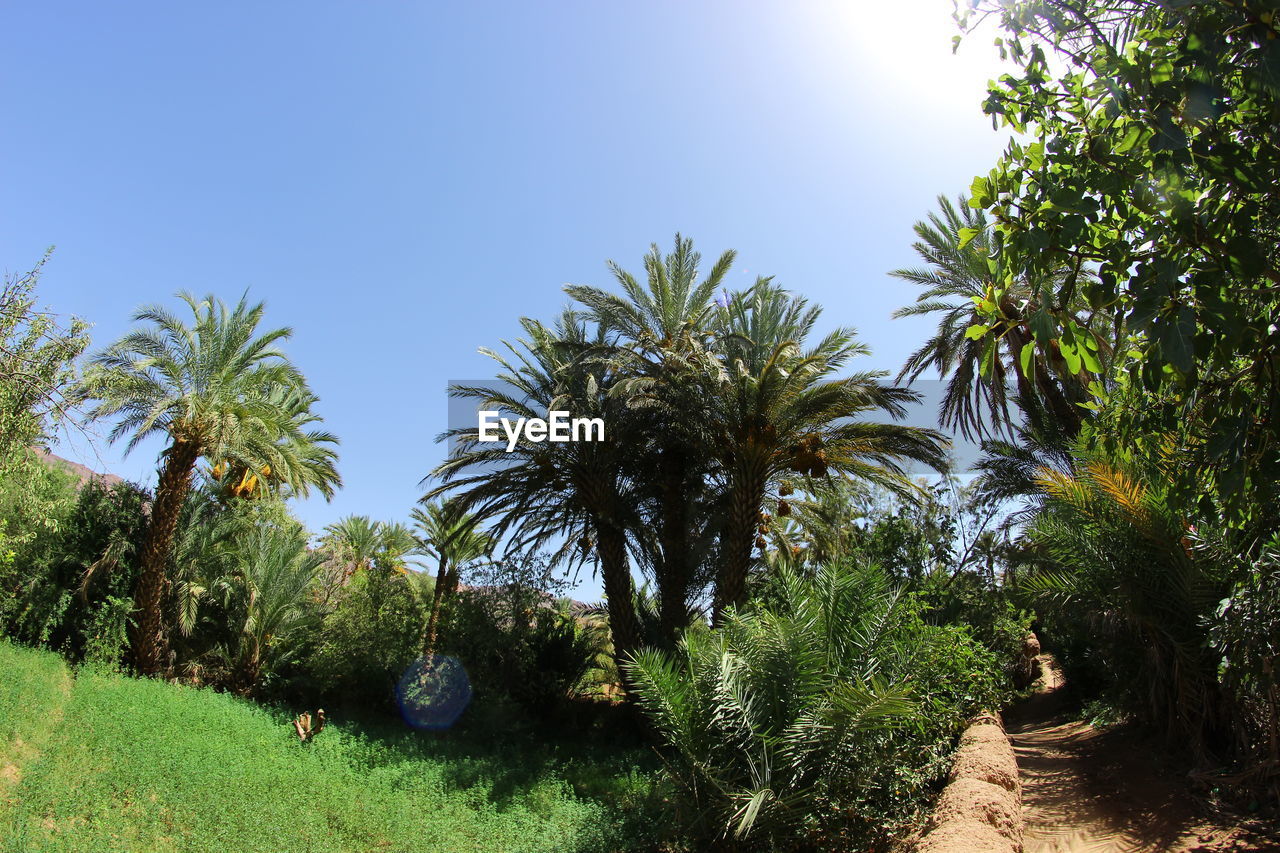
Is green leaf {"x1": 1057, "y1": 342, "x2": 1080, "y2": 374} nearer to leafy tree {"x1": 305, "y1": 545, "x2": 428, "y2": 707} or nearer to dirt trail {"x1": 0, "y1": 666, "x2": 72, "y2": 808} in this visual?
dirt trail {"x1": 0, "y1": 666, "x2": 72, "y2": 808}

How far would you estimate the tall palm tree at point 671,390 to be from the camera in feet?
46.0

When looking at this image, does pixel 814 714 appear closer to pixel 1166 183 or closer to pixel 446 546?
pixel 1166 183

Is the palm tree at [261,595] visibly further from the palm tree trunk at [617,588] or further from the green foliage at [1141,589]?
the green foliage at [1141,589]

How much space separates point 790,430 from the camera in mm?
14055

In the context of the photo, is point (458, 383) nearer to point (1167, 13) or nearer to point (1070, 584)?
point (1070, 584)

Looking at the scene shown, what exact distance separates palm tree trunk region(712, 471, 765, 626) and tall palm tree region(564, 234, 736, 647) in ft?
4.07

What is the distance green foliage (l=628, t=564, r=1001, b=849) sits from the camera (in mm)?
6023

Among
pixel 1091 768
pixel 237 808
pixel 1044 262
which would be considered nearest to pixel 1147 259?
pixel 1044 262

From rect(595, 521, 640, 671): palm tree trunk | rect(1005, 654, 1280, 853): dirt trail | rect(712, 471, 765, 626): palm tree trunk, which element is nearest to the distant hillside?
rect(595, 521, 640, 671): palm tree trunk

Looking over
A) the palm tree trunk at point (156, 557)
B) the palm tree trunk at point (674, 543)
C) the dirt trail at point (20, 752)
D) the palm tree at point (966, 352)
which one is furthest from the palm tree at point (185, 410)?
the palm tree at point (966, 352)

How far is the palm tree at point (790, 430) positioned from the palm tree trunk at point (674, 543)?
46.2 inches

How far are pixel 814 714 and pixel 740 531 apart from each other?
8221 millimetres

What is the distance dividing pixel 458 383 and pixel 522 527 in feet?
12.4

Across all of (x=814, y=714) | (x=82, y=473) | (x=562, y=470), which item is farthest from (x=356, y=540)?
(x=814, y=714)
